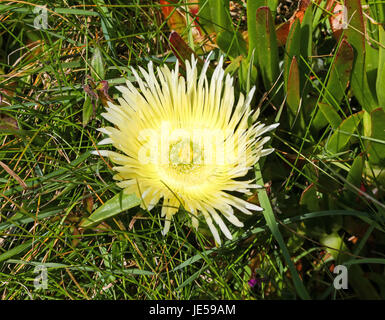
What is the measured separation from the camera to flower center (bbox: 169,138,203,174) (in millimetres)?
1257

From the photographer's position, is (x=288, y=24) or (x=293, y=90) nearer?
(x=293, y=90)

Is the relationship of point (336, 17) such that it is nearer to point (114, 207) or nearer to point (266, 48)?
point (266, 48)

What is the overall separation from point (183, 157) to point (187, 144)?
0.13 feet

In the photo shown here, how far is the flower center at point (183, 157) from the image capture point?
49.5 inches

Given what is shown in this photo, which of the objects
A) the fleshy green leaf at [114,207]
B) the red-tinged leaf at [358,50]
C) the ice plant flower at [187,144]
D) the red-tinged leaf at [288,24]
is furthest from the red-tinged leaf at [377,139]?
the fleshy green leaf at [114,207]

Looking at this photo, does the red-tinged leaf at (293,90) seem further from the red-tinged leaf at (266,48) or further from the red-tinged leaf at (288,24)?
the red-tinged leaf at (288,24)

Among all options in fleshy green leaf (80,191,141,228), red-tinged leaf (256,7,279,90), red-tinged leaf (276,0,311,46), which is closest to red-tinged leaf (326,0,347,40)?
red-tinged leaf (276,0,311,46)

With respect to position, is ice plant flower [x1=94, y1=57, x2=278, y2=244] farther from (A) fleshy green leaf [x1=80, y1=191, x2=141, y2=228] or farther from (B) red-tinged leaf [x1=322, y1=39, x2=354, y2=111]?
(B) red-tinged leaf [x1=322, y1=39, x2=354, y2=111]

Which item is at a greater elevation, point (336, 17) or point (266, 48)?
point (336, 17)

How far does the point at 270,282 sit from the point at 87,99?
74cm

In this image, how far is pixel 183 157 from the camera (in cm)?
126

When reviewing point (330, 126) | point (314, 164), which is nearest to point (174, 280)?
point (314, 164)

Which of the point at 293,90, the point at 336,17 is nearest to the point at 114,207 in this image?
the point at 293,90

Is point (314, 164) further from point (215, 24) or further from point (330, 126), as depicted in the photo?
point (215, 24)
